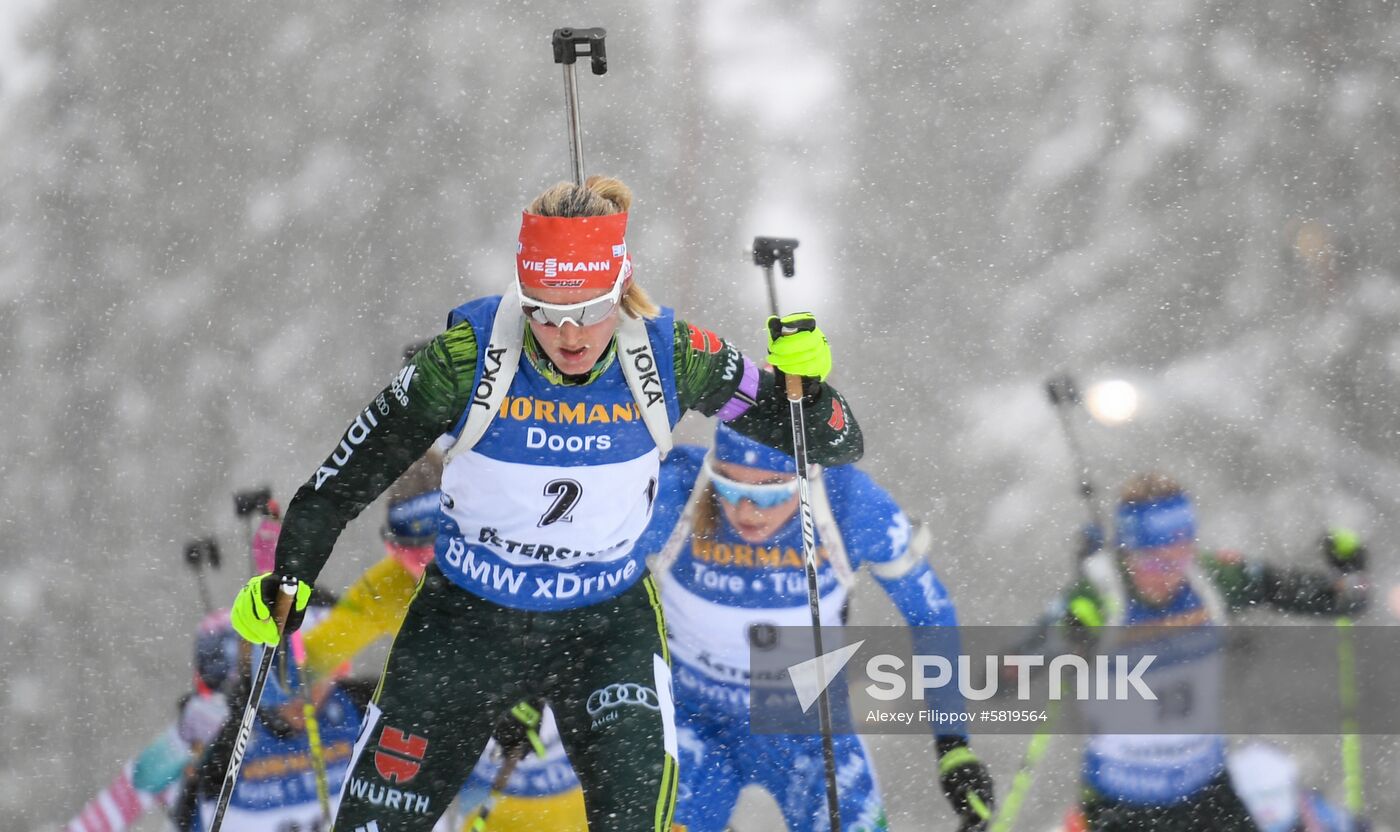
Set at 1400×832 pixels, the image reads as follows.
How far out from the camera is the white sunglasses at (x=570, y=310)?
10.3 feet

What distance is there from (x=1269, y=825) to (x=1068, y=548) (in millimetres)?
5359

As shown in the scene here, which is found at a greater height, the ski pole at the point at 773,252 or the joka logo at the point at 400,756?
the ski pole at the point at 773,252

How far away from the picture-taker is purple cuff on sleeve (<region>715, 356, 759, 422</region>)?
3.54m

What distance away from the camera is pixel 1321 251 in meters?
10.8

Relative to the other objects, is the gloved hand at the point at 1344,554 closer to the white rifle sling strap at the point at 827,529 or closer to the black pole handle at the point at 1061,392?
the black pole handle at the point at 1061,392

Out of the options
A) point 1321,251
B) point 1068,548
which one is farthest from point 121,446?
point 1321,251

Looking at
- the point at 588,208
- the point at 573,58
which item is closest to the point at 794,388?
the point at 588,208

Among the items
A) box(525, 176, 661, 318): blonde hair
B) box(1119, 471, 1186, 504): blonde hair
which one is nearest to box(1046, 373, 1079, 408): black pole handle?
box(1119, 471, 1186, 504): blonde hair

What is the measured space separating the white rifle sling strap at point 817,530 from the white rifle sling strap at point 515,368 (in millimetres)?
1329

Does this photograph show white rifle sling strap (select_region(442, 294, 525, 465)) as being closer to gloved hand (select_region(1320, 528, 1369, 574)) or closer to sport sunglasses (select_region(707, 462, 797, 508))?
sport sunglasses (select_region(707, 462, 797, 508))

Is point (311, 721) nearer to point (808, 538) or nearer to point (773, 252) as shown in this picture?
point (808, 538)

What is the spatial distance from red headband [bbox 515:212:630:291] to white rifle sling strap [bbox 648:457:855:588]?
152cm

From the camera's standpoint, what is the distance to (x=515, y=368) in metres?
3.24

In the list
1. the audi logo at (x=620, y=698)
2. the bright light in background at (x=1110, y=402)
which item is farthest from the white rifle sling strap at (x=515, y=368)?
the bright light in background at (x=1110, y=402)
